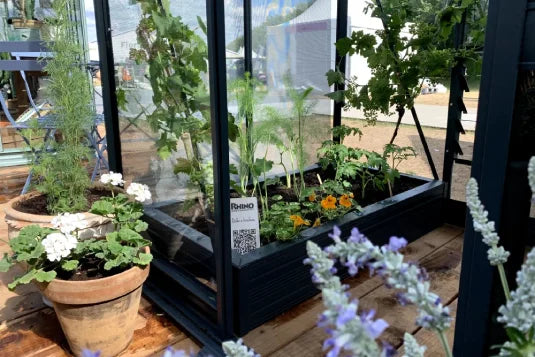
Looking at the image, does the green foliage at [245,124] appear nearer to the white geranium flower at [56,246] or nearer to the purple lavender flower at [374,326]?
the white geranium flower at [56,246]

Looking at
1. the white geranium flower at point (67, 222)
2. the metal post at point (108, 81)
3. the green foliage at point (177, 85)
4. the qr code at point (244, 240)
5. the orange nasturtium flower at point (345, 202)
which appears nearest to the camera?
the white geranium flower at point (67, 222)

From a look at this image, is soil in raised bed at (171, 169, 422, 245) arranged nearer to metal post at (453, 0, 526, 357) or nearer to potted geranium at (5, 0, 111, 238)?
potted geranium at (5, 0, 111, 238)

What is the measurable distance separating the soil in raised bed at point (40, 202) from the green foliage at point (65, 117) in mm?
45

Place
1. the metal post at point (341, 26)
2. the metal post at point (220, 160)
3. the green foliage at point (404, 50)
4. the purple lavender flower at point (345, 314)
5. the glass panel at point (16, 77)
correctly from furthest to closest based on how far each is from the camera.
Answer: the glass panel at point (16, 77) → the metal post at point (341, 26) → the green foliage at point (404, 50) → the metal post at point (220, 160) → the purple lavender flower at point (345, 314)

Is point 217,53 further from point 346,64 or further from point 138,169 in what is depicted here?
point 346,64

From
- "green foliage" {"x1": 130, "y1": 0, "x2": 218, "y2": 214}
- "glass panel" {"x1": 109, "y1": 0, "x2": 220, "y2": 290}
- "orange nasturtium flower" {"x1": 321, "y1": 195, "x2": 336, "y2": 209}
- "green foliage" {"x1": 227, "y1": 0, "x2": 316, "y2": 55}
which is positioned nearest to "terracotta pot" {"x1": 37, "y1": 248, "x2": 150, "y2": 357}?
"glass panel" {"x1": 109, "y1": 0, "x2": 220, "y2": 290}

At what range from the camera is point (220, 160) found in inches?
52.4

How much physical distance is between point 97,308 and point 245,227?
2.01 ft

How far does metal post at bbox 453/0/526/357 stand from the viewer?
81cm

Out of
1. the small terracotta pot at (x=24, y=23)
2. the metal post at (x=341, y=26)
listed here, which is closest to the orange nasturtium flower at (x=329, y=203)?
the metal post at (x=341, y=26)

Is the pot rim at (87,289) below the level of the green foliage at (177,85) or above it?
below

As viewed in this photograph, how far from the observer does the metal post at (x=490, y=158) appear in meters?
0.81

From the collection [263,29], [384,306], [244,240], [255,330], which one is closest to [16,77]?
[263,29]

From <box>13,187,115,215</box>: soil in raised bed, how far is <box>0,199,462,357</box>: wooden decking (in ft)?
1.19
